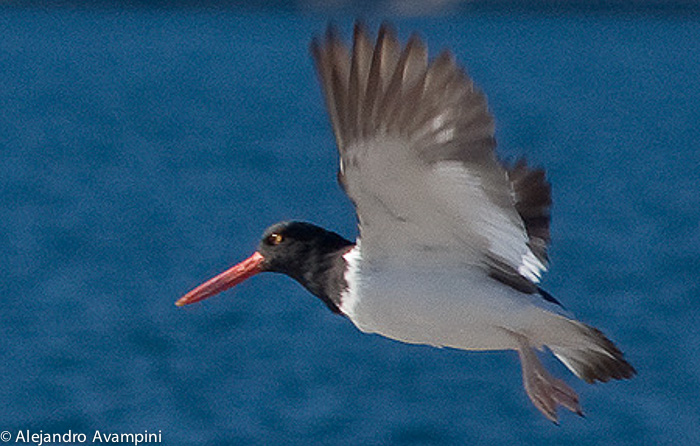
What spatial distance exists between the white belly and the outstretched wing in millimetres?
58

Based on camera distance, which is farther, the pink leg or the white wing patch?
the pink leg

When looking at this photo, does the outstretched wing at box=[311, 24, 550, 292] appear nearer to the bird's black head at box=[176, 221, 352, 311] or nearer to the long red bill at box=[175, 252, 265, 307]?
the bird's black head at box=[176, 221, 352, 311]

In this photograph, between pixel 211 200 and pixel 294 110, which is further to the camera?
pixel 294 110

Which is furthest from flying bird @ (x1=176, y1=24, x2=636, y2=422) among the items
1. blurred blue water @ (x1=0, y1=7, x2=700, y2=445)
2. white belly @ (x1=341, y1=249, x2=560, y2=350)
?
blurred blue water @ (x1=0, y1=7, x2=700, y2=445)

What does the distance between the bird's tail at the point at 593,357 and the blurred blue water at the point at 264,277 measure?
1296mm

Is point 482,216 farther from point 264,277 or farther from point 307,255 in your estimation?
point 264,277

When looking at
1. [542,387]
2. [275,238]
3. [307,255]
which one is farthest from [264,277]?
[542,387]

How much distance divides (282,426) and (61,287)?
17.9ft

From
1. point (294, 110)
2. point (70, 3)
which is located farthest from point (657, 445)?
point (70, 3)

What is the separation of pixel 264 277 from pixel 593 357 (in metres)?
12.4

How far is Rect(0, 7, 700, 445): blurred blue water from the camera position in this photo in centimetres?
1361

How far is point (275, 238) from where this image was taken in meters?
5.80

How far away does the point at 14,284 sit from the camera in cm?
1791

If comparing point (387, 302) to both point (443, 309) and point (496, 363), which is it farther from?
point (496, 363)
